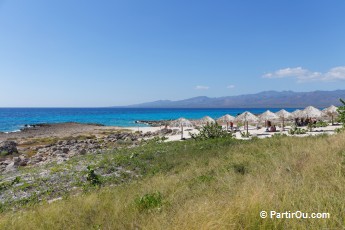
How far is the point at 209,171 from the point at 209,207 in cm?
496

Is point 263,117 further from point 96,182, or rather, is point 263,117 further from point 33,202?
point 33,202

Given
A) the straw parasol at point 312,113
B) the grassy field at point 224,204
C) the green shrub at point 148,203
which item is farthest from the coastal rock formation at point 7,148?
the straw parasol at point 312,113

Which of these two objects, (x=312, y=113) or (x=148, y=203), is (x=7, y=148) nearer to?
(x=148, y=203)

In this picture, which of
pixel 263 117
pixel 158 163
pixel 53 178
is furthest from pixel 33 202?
pixel 263 117

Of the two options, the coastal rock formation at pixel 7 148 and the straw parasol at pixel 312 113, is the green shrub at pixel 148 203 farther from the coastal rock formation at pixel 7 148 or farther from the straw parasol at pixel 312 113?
the straw parasol at pixel 312 113

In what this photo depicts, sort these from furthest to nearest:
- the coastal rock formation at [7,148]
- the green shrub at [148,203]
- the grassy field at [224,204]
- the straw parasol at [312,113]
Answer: the straw parasol at [312,113] < the coastal rock formation at [7,148] < the green shrub at [148,203] < the grassy field at [224,204]

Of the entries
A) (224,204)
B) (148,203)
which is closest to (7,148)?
(148,203)

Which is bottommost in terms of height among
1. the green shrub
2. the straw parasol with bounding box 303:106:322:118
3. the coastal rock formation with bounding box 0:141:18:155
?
the coastal rock formation with bounding box 0:141:18:155

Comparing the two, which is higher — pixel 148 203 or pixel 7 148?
pixel 148 203

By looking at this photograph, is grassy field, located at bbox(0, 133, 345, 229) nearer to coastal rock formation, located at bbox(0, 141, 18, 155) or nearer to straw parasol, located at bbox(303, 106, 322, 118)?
coastal rock formation, located at bbox(0, 141, 18, 155)

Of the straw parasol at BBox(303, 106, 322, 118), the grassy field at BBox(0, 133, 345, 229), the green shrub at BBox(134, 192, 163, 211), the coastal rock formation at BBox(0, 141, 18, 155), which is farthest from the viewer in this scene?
the straw parasol at BBox(303, 106, 322, 118)

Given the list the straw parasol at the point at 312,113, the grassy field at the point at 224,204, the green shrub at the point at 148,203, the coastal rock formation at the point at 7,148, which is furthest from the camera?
the straw parasol at the point at 312,113

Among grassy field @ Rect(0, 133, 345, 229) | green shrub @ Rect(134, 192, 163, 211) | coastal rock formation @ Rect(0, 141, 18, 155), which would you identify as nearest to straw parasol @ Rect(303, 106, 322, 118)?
grassy field @ Rect(0, 133, 345, 229)

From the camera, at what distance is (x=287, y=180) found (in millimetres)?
5777
